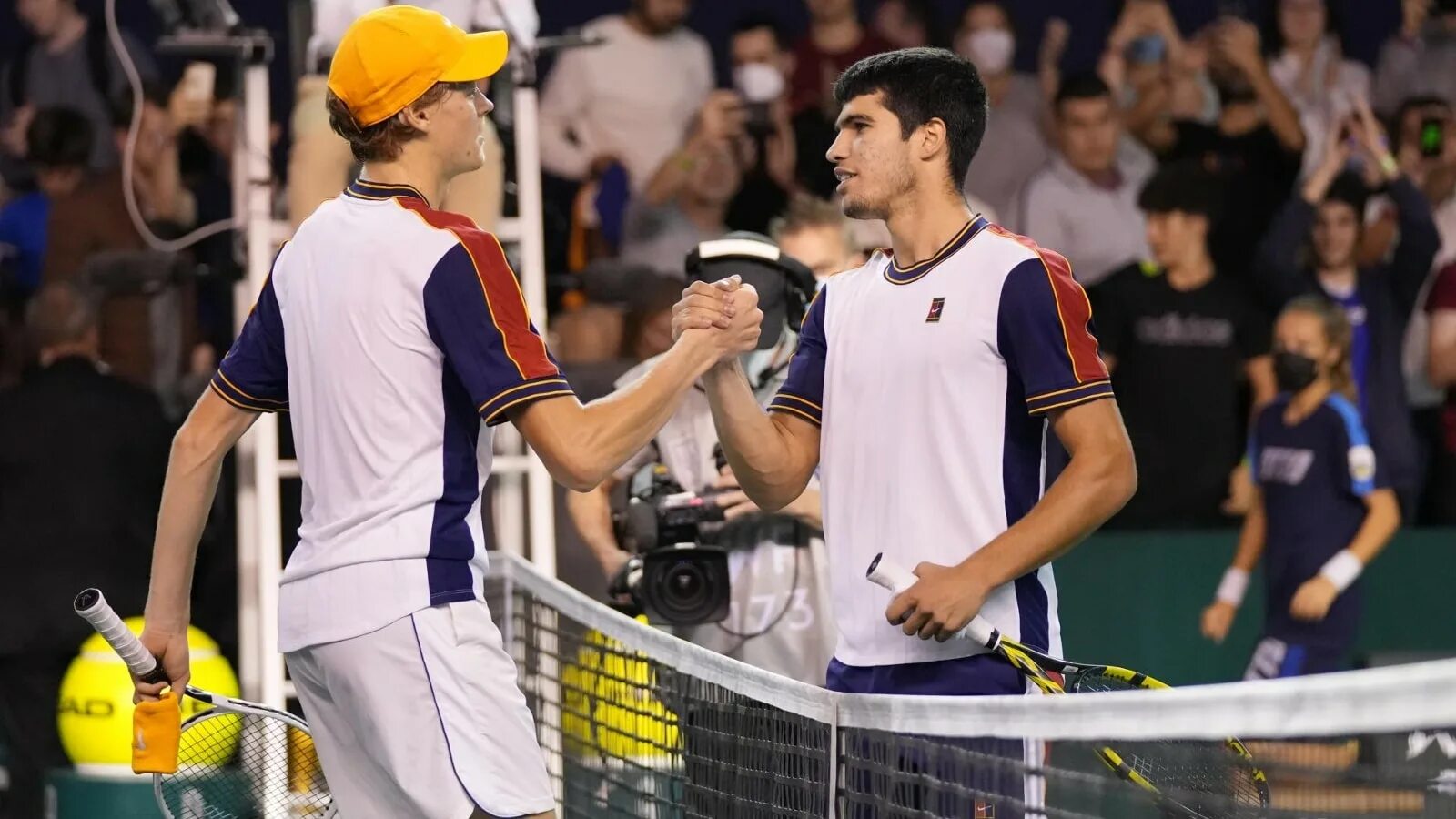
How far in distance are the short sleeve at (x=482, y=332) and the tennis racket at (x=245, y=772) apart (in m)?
0.87

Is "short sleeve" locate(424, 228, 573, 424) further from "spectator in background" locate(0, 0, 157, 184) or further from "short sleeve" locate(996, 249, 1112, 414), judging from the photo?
"spectator in background" locate(0, 0, 157, 184)

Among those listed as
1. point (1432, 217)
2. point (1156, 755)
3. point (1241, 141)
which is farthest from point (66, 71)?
point (1156, 755)

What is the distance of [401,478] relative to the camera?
10.3 feet

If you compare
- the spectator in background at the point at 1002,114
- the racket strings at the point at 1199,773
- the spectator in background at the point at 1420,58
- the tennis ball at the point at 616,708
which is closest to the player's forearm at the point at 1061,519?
the racket strings at the point at 1199,773

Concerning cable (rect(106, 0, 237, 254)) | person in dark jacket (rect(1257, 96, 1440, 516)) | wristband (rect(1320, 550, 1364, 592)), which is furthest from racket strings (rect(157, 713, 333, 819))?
person in dark jacket (rect(1257, 96, 1440, 516))

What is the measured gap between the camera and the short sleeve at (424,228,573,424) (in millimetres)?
3100

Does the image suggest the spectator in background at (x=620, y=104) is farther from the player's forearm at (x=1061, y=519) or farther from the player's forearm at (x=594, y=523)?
the player's forearm at (x=1061, y=519)

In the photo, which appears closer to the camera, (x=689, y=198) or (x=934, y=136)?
(x=934, y=136)

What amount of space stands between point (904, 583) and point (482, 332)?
29.6 inches

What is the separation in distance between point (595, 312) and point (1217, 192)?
9.31 feet

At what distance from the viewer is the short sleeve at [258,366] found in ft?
11.1

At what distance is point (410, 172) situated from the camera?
329 centimetres

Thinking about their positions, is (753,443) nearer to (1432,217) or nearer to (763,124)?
(763,124)

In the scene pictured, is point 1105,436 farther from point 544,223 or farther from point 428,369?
point 544,223
